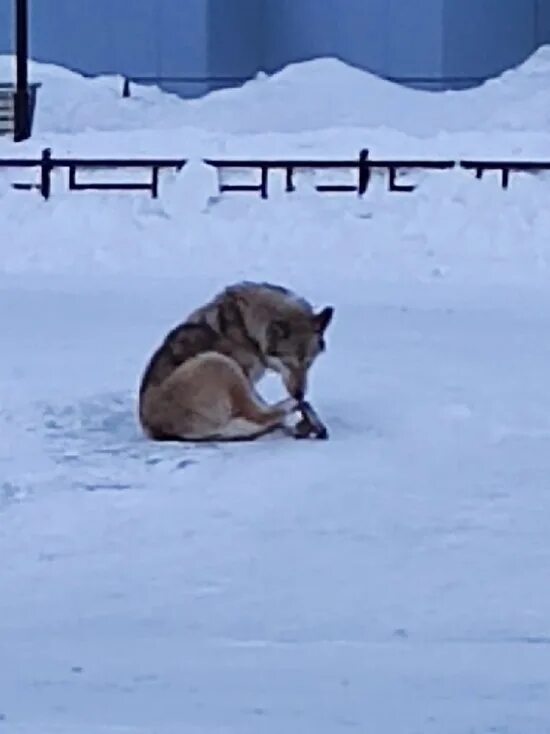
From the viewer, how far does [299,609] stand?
253 inches

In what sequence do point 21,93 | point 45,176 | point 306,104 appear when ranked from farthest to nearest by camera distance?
1. point 306,104
2. point 21,93
3. point 45,176

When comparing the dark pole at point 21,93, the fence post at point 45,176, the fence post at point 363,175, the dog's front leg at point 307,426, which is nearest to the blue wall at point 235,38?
the dark pole at point 21,93

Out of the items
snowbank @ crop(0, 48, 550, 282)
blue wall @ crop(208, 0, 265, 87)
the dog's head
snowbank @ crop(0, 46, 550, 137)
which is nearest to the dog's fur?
the dog's head

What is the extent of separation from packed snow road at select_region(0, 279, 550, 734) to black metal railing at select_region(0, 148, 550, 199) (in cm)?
954

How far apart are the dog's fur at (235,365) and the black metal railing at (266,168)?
39.8ft

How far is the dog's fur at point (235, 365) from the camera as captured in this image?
892 cm

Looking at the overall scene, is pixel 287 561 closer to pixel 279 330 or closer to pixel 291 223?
pixel 279 330

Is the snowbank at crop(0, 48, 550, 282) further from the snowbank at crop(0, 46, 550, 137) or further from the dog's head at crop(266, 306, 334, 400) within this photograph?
the dog's head at crop(266, 306, 334, 400)

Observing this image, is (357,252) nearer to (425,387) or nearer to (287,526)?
(425,387)

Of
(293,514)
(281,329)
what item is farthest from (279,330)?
(293,514)

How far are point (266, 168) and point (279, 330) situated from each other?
1301 centimetres

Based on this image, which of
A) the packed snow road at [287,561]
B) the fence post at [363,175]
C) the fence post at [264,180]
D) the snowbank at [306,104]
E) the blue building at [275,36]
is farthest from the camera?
the blue building at [275,36]

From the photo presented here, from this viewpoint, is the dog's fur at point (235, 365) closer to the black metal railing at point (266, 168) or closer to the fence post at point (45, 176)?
the black metal railing at point (266, 168)

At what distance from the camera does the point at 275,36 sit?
128 feet
